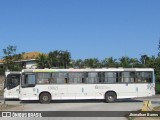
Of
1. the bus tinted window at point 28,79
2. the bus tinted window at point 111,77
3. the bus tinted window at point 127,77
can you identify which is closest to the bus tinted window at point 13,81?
the bus tinted window at point 28,79

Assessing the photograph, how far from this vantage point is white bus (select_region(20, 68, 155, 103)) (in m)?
34.6

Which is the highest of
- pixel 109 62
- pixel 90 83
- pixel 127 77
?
pixel 109 62

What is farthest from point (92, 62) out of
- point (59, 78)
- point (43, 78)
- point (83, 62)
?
point (43, 78)

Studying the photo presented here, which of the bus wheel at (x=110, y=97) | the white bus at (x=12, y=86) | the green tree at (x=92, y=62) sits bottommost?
the bus wheel at (x=110, y=97)

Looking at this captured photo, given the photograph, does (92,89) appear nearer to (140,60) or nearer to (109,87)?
(109,87)

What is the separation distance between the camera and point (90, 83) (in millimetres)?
34875

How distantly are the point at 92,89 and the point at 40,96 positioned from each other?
13.7 ft

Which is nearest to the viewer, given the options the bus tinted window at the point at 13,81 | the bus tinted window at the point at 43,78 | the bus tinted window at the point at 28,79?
the bus tinted window at the point at 28,79

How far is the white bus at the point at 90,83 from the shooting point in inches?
1362

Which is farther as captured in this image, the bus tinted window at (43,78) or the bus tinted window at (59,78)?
the bus tinted window at (59,78)

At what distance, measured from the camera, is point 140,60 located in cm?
8331

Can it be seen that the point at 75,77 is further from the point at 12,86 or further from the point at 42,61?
the point at 42,61

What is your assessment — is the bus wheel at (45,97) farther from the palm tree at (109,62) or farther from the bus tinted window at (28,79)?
the palm tree at (109,62)

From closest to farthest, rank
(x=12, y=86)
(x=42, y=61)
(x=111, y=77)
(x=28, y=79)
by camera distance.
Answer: (x=28, y=79)
(x=111, y=77)
(x=12, y=86)
(x=42, y=61)
